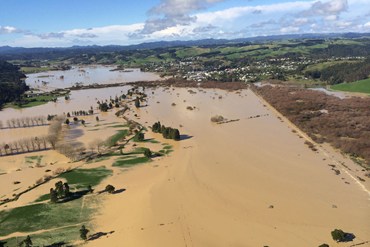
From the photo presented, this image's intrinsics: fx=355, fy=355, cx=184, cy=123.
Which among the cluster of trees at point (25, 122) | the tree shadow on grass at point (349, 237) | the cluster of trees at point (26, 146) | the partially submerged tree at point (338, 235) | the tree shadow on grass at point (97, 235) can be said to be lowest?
the tree shadow on grass at point (349, 237)

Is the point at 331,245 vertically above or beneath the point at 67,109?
beneath

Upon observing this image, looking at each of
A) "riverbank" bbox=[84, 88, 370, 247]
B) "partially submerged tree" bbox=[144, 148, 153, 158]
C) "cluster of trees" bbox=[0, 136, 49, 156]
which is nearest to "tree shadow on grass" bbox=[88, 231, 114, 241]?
"riverbank" bbox=[84, 88, 370, 247]

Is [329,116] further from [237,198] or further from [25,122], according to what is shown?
[25,122]

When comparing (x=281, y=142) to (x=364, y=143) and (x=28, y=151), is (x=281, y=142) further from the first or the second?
(x=28, y=151)

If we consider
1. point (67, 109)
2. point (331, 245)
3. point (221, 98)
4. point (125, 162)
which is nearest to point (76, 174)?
point (125, 162)

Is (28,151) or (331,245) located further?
(28,151)

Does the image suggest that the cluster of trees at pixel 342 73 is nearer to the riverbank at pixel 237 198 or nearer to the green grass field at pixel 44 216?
the riverbank at pixel 237 198

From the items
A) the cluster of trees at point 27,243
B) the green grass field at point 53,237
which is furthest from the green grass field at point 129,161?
the cluster of trees at point 27,243
